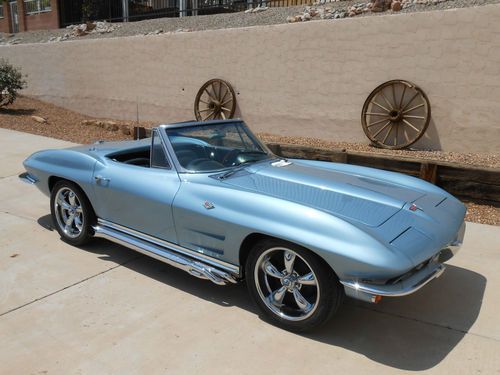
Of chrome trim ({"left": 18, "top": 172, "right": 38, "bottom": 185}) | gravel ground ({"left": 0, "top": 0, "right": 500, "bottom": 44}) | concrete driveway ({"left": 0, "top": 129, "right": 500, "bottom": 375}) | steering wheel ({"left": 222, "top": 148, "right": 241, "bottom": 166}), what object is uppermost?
gravel ground ({"left": 0, "top": 0, "right": 500, "bottom": 44})

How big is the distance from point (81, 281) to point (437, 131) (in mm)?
5966

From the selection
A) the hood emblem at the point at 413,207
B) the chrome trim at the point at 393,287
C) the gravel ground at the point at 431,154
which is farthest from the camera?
the gravel ground at the point at 431,154

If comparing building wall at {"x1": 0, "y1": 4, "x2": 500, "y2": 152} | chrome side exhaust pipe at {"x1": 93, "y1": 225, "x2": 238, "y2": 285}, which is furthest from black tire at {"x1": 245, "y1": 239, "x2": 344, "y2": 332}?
building wall at {"x1": 0, "y1": 4, "x2": 500, "y2": 152}

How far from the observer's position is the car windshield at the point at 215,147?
3629 millimetres

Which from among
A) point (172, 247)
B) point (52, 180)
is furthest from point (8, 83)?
point (172, 247)

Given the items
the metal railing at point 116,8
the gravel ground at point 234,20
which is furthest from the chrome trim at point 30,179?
the metal railing at point 116,8

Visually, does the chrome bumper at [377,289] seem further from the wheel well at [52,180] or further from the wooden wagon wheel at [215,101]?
the wooden wagon wheel at [215,101]

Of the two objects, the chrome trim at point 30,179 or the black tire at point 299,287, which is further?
the chrome trim at point 30,179

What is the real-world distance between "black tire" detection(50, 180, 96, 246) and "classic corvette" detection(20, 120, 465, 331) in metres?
0.01

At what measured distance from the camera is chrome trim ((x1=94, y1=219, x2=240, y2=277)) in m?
3.12

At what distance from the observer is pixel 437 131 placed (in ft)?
24.3

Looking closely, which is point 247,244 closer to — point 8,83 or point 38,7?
point 8,83

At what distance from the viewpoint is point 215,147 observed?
3.83 metres

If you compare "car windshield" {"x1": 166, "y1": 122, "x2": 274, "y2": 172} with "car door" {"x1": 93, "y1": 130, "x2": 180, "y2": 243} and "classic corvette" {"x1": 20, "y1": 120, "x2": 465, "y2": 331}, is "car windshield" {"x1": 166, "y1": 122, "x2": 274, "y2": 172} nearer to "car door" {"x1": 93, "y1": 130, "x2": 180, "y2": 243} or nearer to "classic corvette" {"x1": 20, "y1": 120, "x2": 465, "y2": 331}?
"classic corvette" {"x1": 20, "y1": 120, "x2": 465, "y2": 331}
